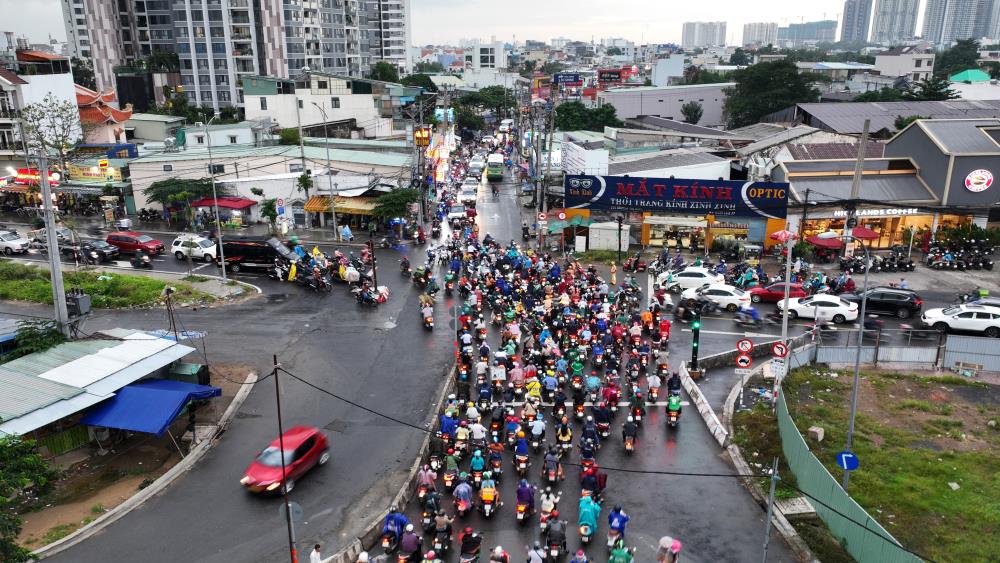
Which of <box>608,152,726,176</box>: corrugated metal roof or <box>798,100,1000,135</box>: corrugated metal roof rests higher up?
<box>798,100,1000,135</box>: corrugated metal roof

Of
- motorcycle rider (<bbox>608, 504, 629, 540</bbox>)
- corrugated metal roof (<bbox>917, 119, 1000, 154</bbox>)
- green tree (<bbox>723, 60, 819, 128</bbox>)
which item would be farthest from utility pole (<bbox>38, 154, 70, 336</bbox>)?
green tree (<bbox>723, 60, 819, 128</bbox>)

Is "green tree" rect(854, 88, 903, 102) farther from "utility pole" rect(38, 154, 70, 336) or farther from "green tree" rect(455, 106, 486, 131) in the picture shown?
"utility pole" rect(38, 154, 70, 336)

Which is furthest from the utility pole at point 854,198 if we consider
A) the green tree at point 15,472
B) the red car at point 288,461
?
the green tree at point 15,472

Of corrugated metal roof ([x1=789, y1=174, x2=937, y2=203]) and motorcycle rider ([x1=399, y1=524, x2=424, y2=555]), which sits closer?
motorcycle rider ([x1=399, y1=524, x2=424, y2=555])

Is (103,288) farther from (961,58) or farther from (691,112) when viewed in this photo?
(961,58)

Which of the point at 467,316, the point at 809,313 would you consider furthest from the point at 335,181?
the point at 809,313

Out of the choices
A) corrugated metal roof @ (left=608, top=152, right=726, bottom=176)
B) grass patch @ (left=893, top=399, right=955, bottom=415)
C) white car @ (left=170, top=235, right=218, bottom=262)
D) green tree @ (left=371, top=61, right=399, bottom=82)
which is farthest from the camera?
green tree @ (left=371, top=61, right=399, bottom=82)
